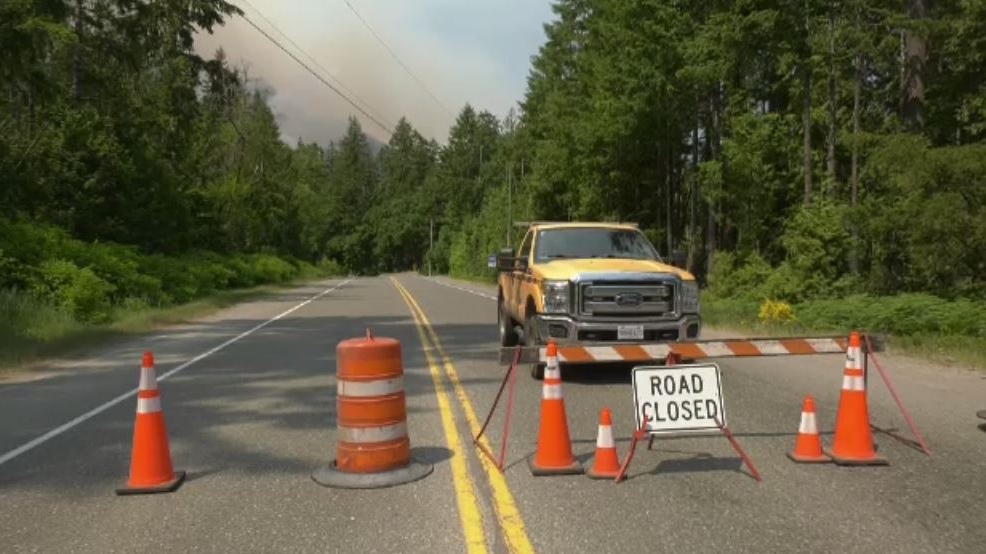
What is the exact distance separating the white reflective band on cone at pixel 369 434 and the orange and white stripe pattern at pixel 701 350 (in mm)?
1453

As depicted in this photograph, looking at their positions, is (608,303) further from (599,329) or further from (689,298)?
(689,298)

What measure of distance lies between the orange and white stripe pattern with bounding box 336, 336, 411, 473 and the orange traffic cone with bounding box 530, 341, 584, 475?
1.14 metres

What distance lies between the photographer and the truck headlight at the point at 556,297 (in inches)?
419

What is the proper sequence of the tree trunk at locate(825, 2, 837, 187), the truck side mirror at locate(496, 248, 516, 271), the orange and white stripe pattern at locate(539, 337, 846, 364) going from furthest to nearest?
the tree trunk at locate(825, 2, 837, 187)
the truck side mirror at locate(496, 248, 516, 271)
the orange and white stripe pattern at locate(539, 337, 846, 364)

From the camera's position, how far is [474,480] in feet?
20.8

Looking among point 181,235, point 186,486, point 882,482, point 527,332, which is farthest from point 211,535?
point 181,235

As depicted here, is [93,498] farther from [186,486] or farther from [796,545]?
[796,545]

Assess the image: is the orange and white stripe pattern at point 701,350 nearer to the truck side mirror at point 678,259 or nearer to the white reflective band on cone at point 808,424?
the white reflective band on cone at point 808,424

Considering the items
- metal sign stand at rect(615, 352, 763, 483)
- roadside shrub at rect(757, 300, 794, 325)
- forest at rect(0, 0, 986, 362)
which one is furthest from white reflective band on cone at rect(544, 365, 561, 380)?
roadside shrub at rect(757, 300, 794, 325)

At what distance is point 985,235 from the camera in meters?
16.6

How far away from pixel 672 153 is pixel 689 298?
31.2 meters

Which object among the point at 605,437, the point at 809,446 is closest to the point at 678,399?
the point at 605,437

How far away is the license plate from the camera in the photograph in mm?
10547

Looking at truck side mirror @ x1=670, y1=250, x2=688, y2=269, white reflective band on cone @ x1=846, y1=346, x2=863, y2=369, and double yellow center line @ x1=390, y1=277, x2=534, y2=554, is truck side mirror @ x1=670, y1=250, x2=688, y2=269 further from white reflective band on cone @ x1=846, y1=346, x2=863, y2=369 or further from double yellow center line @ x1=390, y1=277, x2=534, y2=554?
white reflective band on cone @ x1=846, y1=346, x2=863, y2=369
